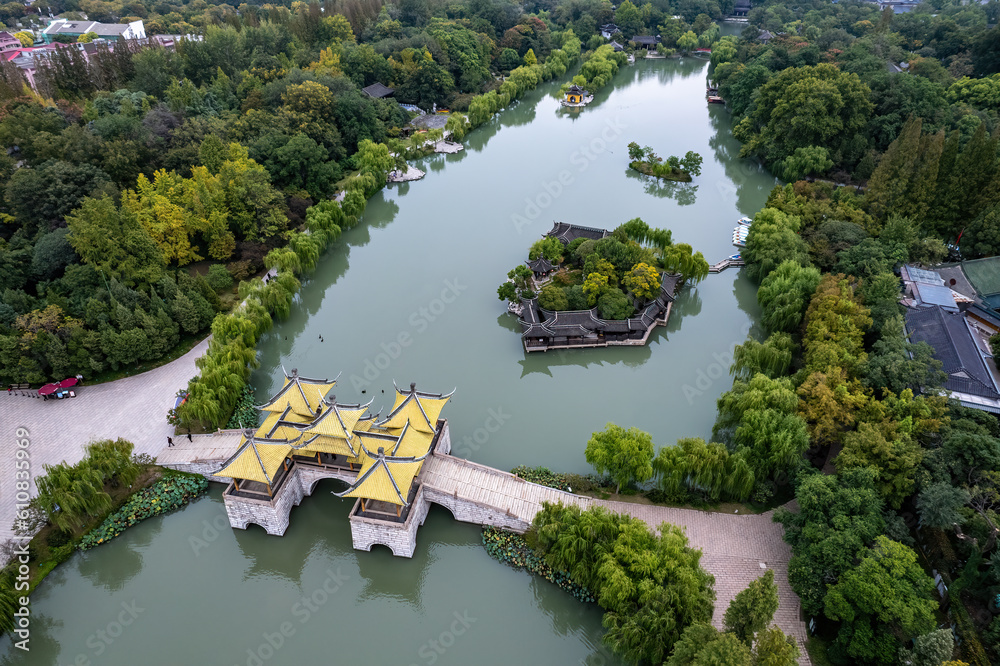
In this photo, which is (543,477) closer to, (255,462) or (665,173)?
(255,462)

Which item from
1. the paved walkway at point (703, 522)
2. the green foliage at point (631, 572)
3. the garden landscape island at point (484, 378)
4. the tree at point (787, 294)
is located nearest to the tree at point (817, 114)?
the garden landscape island at point (484, 378)

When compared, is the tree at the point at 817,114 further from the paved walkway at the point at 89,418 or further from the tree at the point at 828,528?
the paved walkway at the point at 89,418

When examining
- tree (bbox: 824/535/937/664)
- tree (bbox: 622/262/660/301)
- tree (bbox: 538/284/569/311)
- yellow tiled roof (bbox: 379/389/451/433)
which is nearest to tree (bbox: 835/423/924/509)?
tree (bbox: 824/535/937/664)

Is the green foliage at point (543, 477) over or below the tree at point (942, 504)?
below

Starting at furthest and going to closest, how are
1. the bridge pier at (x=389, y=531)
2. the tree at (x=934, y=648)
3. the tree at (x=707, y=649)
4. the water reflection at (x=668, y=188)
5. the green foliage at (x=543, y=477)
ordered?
the water reflection at (x=668, y=188) < the green foliage at (x=543, y=477) < the bridge pier at (x=389, y=531) < the tree at (x=934, y=648) < the tree at (x=707, y=649)

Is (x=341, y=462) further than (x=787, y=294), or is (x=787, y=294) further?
(x=787, y=294)

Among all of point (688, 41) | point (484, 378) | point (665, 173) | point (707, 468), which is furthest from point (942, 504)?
point (688, 41)
